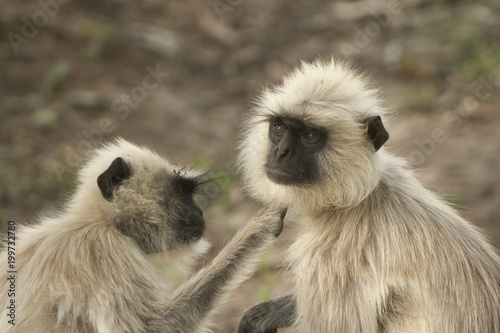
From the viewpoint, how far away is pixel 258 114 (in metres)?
4.40

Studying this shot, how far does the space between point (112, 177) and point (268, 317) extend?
138 cm

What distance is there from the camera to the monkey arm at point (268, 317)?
4340 millimetres

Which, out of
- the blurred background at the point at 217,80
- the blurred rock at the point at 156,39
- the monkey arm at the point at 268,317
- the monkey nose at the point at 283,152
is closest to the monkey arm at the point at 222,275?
the monkey arm at the point at 268,317

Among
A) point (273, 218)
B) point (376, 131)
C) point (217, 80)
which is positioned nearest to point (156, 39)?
point (217, 80)

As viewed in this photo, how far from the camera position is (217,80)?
1047cm

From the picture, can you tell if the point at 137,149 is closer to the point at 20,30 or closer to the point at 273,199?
the point at 273,199

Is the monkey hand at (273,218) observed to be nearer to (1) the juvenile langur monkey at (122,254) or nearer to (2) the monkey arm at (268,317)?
(1) the juvenile langur monkey at (122,254)

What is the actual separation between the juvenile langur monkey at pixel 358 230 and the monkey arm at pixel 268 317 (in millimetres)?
197

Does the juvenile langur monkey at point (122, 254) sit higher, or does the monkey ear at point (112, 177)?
the monkey ear at point (112, 177)

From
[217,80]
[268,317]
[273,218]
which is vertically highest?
[217,80]

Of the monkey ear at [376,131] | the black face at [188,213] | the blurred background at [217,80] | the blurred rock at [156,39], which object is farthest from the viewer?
the blurred rock at [156,39]

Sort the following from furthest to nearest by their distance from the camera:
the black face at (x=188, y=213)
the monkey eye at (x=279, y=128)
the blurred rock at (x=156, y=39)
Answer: the blurred rock at (x=156, y=39) → the black face at (x=188, y=213) → the monkey eye at (x=279, y=128)

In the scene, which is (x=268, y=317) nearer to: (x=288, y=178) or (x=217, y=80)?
(x=288, y=178)

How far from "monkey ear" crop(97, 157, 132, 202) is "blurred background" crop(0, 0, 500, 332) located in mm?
2709
